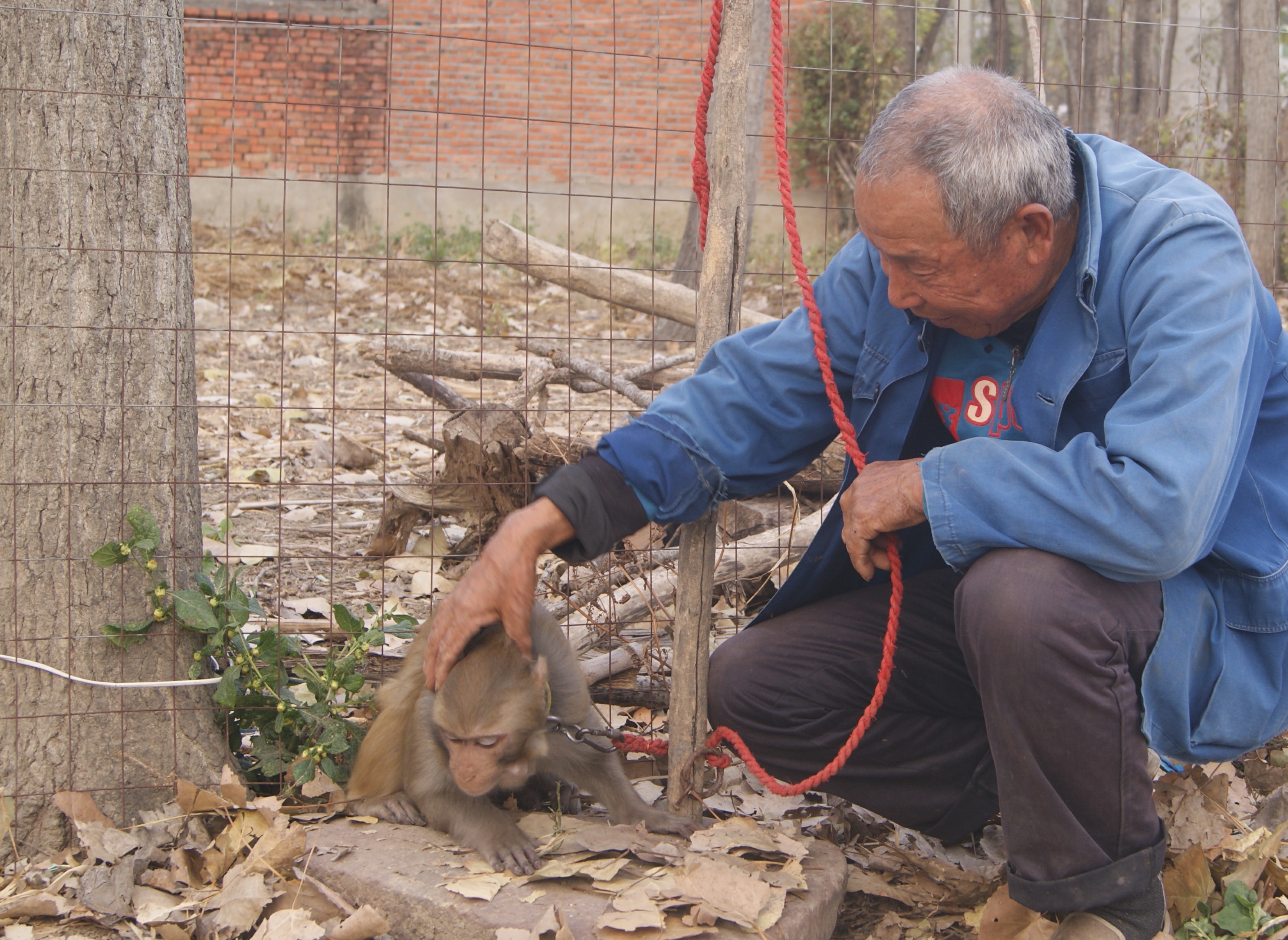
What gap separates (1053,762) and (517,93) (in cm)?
1311

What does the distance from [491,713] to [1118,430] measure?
5.60 ft

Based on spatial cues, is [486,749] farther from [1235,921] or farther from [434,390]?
[434,390]

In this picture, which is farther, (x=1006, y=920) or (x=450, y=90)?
(x=450, y=90)

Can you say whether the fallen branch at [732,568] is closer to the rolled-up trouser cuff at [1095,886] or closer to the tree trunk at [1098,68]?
the rolled-up trouser cuff at [1095,886]

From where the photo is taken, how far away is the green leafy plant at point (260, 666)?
3.28 m

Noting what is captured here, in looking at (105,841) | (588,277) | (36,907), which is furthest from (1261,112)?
(36,907)

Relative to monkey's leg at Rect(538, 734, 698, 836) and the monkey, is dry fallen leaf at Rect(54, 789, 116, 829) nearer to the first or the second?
the monkey

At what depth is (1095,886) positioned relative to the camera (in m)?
2.41

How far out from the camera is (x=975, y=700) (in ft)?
10.2

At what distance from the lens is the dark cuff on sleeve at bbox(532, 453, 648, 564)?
9.05 ft

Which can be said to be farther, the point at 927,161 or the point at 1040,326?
the point at 1040,326

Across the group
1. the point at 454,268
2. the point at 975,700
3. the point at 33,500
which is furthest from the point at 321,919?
the point at 454,268

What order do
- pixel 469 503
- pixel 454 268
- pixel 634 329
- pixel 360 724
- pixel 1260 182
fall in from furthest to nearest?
pixel 454 268
pixel 634 329
pixel 1260 182
pixel 469 503
pixel 360 724

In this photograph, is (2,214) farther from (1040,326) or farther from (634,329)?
(634,329)
